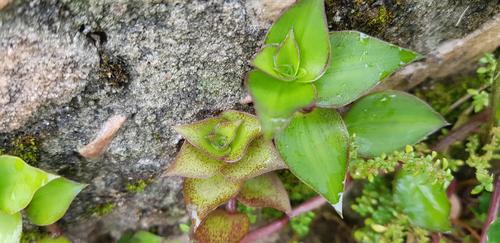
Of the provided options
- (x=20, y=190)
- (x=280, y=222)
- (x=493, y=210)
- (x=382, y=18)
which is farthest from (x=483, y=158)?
(x=20, y=190)

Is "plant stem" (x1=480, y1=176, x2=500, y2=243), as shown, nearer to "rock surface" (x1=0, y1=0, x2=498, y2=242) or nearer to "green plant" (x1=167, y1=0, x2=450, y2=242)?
"green plant" (x1=167, y1=0, x2=450, y2=242)

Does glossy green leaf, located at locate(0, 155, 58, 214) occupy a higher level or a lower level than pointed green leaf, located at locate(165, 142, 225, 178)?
higher

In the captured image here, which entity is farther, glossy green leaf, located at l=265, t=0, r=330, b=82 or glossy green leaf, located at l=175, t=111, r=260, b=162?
glossy green leaf, located at l=175, t=111, r=260, b=162

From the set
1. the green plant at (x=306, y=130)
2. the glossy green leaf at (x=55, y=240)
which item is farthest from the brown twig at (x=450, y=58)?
the glossy green leaf at (x=55, y=240)

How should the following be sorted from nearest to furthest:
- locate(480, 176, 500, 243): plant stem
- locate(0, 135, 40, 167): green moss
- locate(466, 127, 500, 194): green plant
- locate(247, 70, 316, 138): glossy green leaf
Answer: locate(247, 70, 316, 138): glossy green leaf, locate(0, 135, 40, 167): green moss, locate(466, 127, 500, 194): green plant, locate(480, 176, 500, 243): plant stem

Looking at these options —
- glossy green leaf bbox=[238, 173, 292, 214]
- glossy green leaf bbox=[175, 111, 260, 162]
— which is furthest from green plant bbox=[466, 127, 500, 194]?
glossy green leaf bbox=[175, 111, 260, 162]

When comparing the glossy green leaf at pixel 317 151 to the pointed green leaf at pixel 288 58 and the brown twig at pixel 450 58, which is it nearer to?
the pointed green leaf at pixel 288 58
